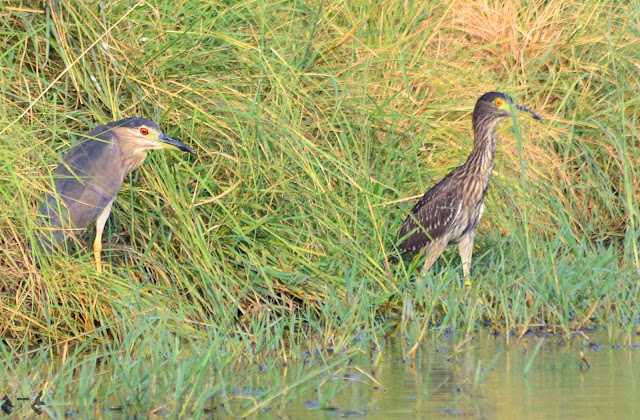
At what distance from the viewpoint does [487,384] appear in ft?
13.5

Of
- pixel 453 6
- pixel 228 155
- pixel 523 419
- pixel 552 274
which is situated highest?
pixel 453 6

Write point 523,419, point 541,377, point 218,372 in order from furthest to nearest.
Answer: point 541,377, point 218,372, point 523,419

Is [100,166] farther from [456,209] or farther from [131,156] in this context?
[456,209]

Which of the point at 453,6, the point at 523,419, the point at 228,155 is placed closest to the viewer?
the point at 523,419

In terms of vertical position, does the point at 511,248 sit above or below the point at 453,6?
below

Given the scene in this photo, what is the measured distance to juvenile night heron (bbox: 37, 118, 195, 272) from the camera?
5625mm

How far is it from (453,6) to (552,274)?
136 inches

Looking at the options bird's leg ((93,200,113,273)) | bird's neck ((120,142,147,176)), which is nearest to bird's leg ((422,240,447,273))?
bird's neck ((120,142,147,176))

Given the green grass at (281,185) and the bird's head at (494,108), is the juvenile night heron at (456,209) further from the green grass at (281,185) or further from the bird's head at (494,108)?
the green grass at (281,185)

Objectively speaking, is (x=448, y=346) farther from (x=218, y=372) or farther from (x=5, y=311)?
(x=5, y=311)

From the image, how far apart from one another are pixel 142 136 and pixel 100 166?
279 millimetres

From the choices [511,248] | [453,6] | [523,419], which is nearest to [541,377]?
[523,419]

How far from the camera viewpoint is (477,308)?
17.5ft

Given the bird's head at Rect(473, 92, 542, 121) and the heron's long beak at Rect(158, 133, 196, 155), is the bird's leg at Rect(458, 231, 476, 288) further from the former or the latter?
the heron's long beak at Rect(158, 133, 196, 155)
